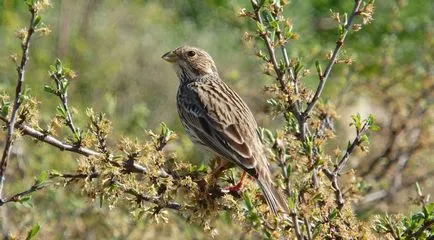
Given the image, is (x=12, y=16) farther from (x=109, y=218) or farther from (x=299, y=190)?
(x=299, y=190)

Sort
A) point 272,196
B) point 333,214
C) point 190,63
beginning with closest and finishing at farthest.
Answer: point 333,214 → point 272,196 → point 190,63

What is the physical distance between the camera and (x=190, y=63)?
6.78 metres

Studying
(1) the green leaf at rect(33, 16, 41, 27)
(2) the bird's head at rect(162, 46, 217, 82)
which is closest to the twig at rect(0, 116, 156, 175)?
(1) the green leaf at rect(33, 16, 41, 27)

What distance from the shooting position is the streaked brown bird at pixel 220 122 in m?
4.86

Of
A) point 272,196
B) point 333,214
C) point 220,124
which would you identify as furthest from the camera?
point 220,124

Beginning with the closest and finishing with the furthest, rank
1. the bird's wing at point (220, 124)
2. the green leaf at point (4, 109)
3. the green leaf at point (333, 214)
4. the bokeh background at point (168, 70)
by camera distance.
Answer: the green leaf at point (333, 214), the green leaf at point (4, 109), the bird's wing at point (220, 124), the bokeh background at point (168, 70)

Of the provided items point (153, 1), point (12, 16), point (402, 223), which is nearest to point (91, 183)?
point (402, 223)

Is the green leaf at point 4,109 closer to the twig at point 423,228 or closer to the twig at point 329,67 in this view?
the twig at point 329,67

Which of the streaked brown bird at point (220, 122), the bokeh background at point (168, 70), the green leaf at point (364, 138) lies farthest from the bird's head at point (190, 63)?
the green leaf at point (364, 138)

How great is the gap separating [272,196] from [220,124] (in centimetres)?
138

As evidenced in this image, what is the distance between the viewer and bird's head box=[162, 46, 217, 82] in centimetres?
676

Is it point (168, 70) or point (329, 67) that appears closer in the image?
point (329, 67)

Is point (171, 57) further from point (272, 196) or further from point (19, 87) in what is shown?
point (19, 87)

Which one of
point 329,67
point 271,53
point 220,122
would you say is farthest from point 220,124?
point 329,67
